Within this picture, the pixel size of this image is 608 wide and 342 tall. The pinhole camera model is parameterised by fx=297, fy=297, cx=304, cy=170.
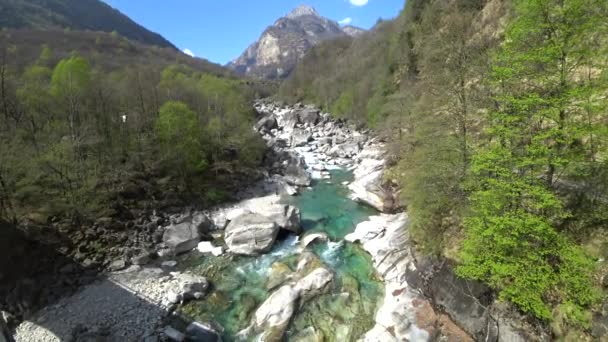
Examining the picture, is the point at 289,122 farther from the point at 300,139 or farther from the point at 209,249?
the point at 209,249

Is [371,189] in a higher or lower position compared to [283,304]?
higher

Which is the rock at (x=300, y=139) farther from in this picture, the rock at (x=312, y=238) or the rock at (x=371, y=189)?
the rock at (x=312, y=238)

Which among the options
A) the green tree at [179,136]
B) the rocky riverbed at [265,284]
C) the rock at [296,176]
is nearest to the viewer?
the rocky riverbed at [265,284]

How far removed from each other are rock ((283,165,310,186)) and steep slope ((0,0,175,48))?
123 metres

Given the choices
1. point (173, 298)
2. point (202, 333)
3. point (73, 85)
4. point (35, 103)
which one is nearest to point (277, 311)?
point (202, 333)

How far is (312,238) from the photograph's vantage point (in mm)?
20125

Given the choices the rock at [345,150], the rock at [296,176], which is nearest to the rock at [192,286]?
the rock at [296,176]

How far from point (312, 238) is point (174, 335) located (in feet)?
32.7

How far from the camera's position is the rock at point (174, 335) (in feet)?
40.8

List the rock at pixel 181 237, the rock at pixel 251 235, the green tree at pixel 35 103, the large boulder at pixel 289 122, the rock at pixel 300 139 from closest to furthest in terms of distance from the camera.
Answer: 1. the rock at pixel 251 235
2. the rock at pixel 181 237
3. the green tree at pixel 35 103
4. the rock at pixel 300 139
5. the large boulder at pixel 289 122

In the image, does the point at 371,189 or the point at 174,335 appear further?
the point at 371,189

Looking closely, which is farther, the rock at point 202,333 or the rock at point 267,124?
the rock at point 267,124

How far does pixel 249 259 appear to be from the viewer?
1883 cm

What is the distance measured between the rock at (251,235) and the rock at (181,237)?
Answer: 219 cm
